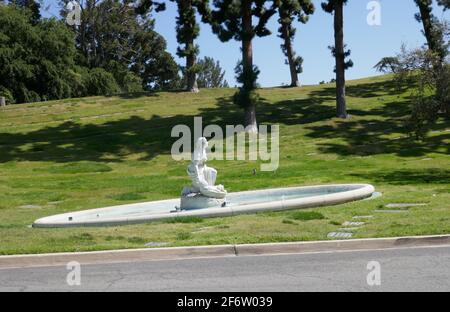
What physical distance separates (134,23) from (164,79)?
26.4ft

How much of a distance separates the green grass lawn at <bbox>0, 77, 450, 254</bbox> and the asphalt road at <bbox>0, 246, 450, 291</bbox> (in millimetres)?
1129

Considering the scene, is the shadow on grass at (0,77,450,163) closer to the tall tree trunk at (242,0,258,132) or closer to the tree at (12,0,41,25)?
the tall tree trunk at (242,0,258,132)

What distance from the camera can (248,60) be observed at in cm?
3588

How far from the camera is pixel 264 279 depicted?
774 cm

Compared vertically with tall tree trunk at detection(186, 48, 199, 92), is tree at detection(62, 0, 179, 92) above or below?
above

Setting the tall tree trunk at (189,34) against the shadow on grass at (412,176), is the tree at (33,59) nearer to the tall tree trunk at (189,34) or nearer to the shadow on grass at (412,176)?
the tall tree trunk at (189,34)

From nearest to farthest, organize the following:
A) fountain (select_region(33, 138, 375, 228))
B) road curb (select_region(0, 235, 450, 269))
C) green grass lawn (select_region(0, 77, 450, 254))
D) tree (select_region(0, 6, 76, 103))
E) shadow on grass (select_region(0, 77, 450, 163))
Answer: road curb (select_region(0, 235, 450, 269)), green grass lawn (select_region(0, 77, 450, 254)), fountain (select_region(33, 138, 375, 228)), shadow on grass (select_region(0, 77, 450, 163)), tree (select_region(0, 6, 76, 103))

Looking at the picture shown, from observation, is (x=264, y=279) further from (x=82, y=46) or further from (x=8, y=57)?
(x=82, y=46)

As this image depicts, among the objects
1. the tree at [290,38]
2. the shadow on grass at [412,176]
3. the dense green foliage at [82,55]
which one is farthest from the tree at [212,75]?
the shadow on grass at [412,176]

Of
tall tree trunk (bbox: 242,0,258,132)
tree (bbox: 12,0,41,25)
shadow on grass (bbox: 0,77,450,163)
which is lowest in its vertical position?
shadow on grass (bbox: 0,77,450,163)

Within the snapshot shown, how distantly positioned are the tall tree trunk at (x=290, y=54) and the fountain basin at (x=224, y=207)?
→ 35.1 m

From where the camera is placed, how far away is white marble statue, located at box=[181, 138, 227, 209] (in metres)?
15.2

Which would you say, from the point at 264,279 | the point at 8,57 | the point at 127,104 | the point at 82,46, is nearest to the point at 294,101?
the point at 127,104

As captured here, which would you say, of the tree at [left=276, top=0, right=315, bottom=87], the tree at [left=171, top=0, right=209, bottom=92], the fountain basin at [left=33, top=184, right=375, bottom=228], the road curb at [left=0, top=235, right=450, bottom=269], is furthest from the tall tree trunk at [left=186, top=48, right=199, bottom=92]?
the road curb at [left=0, top=235, right=450, bottom=269]
